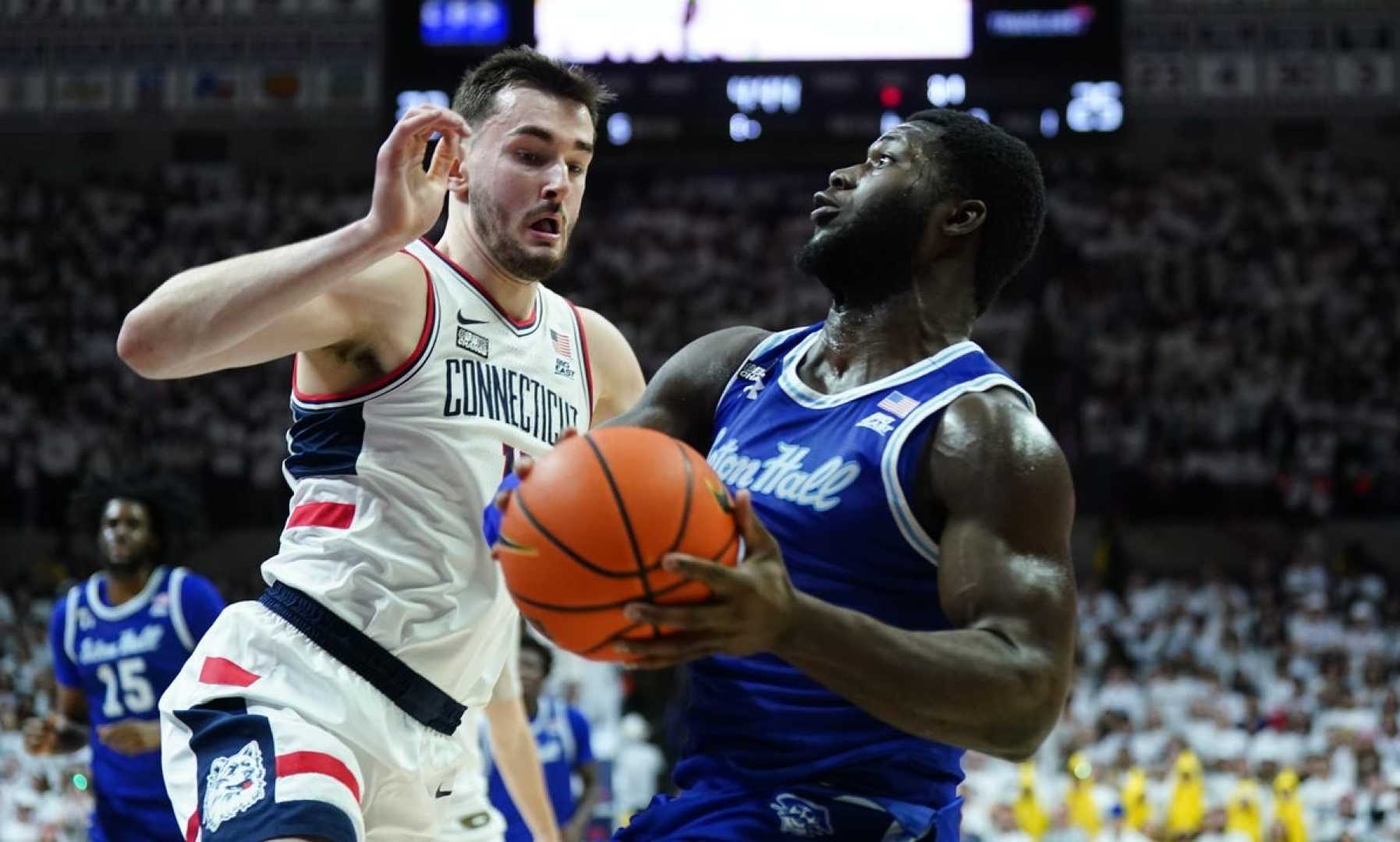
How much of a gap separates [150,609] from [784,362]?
4163 millimetres

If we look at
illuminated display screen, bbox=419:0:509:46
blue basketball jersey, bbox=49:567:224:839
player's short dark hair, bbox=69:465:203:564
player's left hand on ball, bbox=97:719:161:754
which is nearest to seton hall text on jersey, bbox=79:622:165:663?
blue basketball jersey, bbox=49:567:224:839

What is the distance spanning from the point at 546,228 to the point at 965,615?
1690 mm

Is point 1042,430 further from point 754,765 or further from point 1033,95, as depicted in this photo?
point 1033,95

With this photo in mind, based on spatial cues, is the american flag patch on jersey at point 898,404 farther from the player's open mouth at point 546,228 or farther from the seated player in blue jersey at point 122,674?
the seated player in blue jersey at point 122,674

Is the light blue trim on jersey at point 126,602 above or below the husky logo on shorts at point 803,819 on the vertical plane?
below

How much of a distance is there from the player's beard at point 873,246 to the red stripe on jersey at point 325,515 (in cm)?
117

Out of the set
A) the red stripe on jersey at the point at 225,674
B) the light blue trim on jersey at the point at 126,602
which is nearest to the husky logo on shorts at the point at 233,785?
the red stripe on jersey at the point at 225,674

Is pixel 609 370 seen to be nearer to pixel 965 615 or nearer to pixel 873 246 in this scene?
pixel 873 246

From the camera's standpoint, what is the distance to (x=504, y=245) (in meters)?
3.77

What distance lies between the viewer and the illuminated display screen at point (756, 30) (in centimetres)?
1235

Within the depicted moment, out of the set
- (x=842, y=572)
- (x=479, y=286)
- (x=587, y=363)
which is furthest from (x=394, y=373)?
(x=842, y=572)

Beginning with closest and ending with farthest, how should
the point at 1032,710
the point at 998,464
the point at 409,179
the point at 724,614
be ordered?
the point at 724,614, the point at 1032,710, the point at 998,464, the point at 409,179

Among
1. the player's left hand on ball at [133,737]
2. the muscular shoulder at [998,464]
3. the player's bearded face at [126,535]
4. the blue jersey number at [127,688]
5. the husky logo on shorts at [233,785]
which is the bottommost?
the player's left hand on ball at [133,737]

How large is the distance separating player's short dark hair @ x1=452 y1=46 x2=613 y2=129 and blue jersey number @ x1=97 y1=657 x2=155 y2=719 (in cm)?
332
